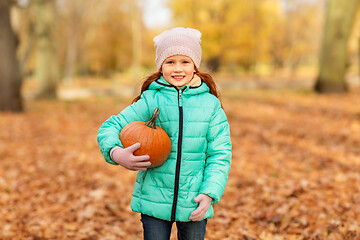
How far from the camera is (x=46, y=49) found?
17.1 metres

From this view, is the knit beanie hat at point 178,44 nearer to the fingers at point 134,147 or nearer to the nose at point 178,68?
the nose at point 178,68

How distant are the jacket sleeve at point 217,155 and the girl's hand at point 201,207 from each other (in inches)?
1.6

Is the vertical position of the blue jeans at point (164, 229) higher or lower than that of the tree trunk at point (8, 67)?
lower

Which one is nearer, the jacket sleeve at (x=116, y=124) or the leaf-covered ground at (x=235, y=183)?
the jacket sleeve at (x=116, y=124)

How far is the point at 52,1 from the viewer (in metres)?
16.6

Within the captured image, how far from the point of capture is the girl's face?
7.38ft

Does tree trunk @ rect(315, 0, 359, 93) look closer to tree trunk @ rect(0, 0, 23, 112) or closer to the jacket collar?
tree trunk @ rect(0, 0, 23, 112)

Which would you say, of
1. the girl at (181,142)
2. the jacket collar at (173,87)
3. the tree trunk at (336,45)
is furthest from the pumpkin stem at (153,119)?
the tree trunk at (336,45)

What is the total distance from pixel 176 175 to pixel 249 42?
3445 centimetres

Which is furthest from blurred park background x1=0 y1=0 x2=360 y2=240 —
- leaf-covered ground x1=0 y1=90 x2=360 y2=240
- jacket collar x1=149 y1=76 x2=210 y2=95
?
jacket collar x1=149 y1=76 x2=210 y2=95

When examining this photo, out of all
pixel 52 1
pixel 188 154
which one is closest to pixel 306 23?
pixel 52 1

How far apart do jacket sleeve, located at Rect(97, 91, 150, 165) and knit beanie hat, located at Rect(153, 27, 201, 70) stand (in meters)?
0.32

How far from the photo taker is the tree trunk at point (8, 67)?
37.9 ft

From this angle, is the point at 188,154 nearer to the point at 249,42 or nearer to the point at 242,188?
the point at 242,188
